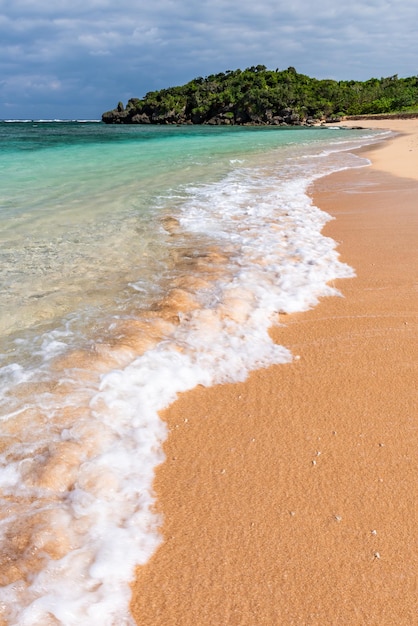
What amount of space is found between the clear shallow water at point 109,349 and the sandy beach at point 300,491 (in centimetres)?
16

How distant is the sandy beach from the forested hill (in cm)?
8115

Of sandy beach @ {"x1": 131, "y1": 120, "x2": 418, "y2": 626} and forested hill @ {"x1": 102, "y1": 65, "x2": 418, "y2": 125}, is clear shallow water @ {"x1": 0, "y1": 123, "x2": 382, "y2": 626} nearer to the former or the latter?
sandy beach @ {"x1": 131, "y1": 120, "x2": 418, "y2": 626}

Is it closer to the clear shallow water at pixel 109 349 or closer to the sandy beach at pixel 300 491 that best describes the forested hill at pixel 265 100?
the clear shallow water at pixel 109 349

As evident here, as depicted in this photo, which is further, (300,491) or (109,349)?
(109,349)

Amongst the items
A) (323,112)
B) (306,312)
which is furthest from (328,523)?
(323,112)

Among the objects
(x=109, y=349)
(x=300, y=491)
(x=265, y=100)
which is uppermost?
(x=265, y=100)

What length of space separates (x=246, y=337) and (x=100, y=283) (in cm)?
193

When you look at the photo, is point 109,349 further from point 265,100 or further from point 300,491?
point 265,100

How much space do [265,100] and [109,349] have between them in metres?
89.0

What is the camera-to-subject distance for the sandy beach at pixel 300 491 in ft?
5.74

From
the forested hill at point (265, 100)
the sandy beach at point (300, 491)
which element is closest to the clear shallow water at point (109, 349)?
the sandy beach at point (300, 491)

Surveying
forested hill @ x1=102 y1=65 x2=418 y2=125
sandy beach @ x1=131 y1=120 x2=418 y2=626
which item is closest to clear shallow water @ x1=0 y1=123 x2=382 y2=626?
sandy beach @ x1=131 y1=120 x2=418 y2=626

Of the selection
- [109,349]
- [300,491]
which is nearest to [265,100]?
[109,349]

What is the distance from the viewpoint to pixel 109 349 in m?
→ 3.47
